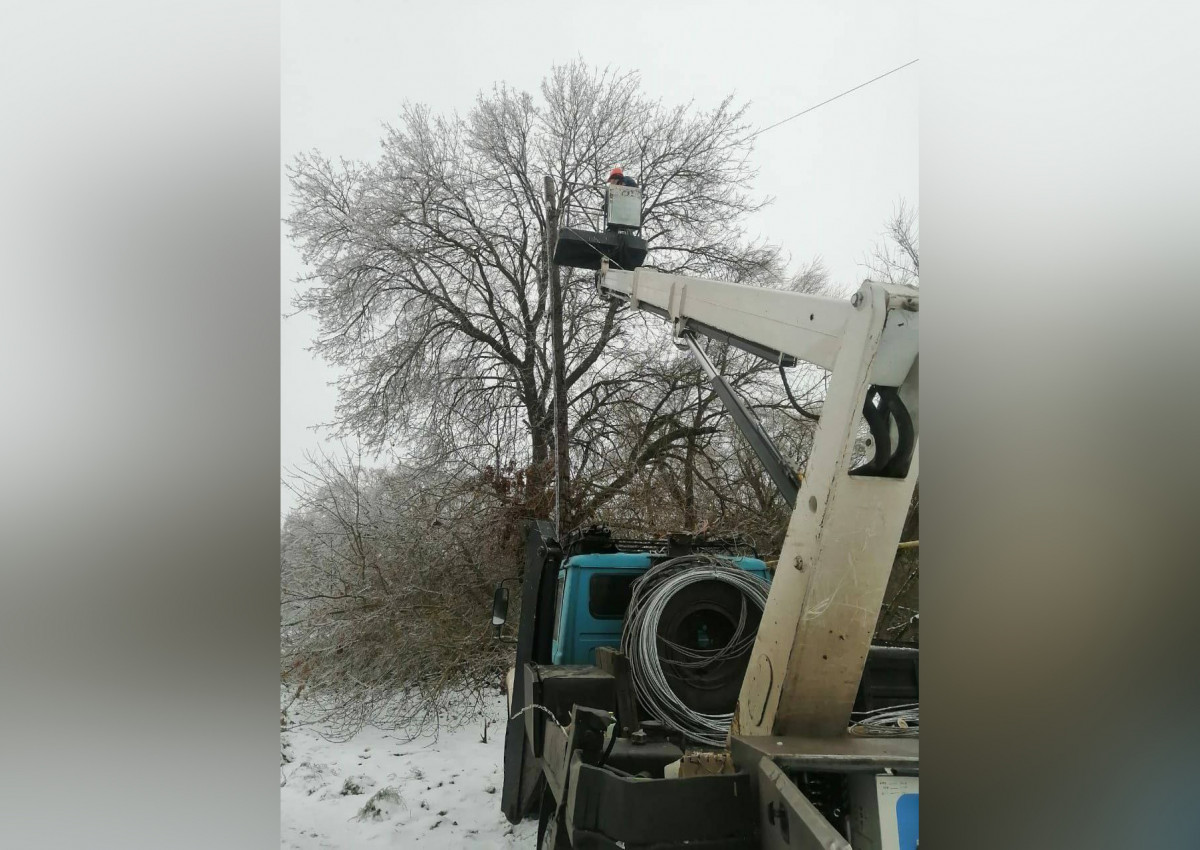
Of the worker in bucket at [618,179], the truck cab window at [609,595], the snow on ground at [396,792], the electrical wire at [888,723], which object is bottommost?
the snow on ground at [396,792]

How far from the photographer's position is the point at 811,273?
584cm

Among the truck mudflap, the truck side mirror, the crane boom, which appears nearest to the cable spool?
the truck side mirror

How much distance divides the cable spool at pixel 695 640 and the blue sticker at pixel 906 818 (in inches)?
40.9

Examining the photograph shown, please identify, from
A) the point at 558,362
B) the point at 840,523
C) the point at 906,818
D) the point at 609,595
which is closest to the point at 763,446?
the point at 840,523

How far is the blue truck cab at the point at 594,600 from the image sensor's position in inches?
110

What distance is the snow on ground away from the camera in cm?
319

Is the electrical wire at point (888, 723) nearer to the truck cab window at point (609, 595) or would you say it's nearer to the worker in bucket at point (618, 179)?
the truck cab window at point (609, 595)

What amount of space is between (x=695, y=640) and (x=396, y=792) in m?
1.93
